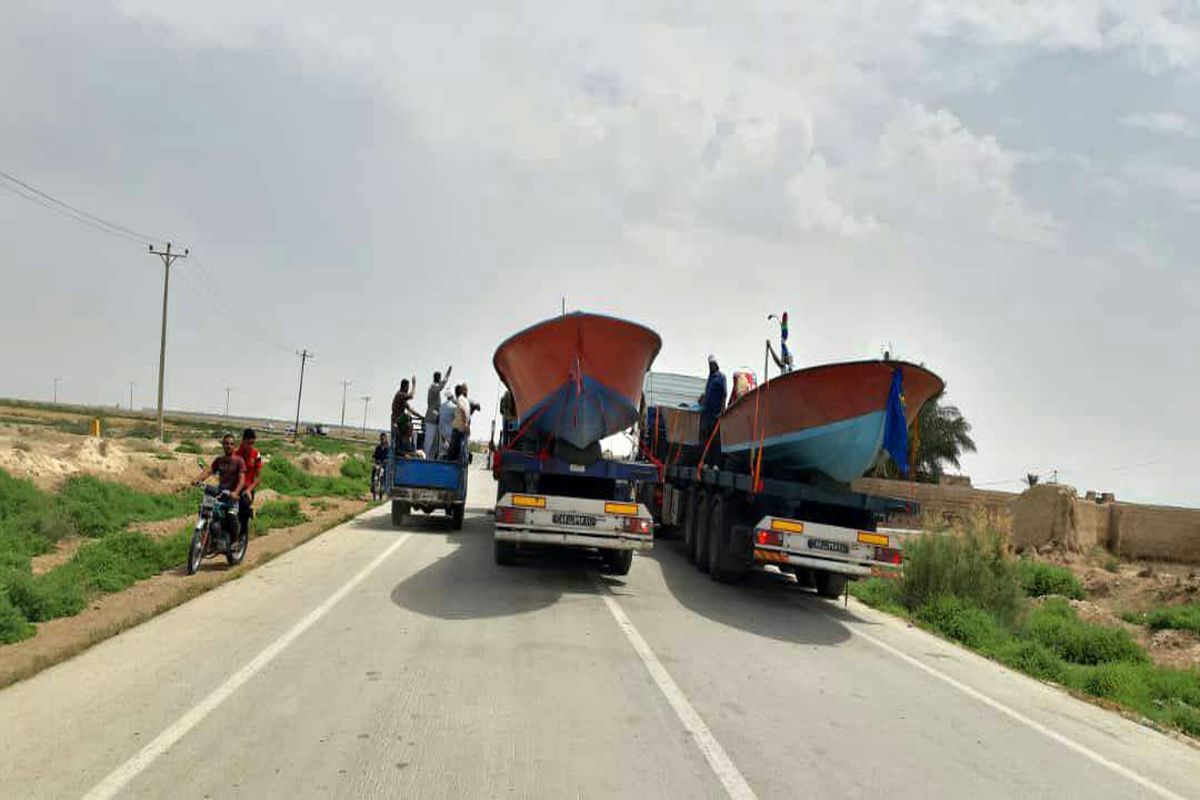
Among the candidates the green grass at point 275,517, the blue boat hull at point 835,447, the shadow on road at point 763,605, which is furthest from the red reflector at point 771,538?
the green grass at point 275,517

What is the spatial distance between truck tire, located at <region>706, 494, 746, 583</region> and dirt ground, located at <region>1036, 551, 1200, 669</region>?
6922mm

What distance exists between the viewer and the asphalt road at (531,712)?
4.58 m

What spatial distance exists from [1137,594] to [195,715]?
67.6 feet

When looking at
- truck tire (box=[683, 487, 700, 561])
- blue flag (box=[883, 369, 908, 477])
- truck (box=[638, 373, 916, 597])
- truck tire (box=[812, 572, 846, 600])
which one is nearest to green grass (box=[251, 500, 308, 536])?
truck (box=[638, 373, 916, 597])

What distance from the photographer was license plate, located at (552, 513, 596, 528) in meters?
10.7

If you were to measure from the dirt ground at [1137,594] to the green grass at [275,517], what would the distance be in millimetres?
14991

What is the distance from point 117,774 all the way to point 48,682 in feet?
7.18

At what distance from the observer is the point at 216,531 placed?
11078 mm

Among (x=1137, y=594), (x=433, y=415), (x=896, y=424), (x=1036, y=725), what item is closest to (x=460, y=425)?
(x=433, y=415)

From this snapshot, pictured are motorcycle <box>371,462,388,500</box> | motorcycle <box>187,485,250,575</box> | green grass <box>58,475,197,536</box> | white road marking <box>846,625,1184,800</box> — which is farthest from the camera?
Result: motorcycle <box>371,462,388,500</box>

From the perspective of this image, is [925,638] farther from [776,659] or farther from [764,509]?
[776,659]

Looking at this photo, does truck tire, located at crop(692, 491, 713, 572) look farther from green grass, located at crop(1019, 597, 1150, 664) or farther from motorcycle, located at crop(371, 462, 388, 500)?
motorcycle, located at crop(371, 462, 388, 500)

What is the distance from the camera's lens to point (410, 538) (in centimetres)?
1540

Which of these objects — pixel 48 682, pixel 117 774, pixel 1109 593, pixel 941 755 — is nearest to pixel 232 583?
pixel 48 682
